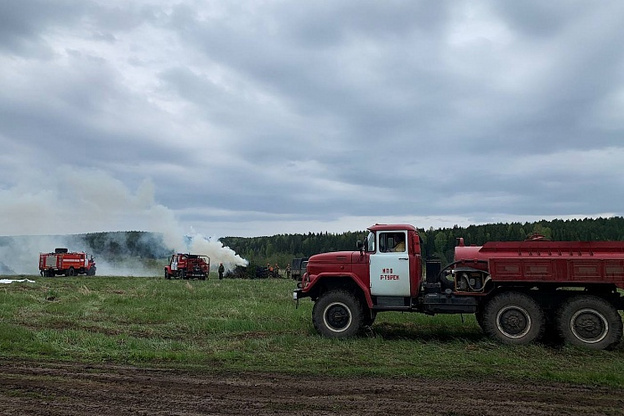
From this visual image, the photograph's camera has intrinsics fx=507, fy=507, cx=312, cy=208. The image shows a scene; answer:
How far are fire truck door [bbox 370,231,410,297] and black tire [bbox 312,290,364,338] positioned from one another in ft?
2.01

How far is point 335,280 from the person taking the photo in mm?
12570

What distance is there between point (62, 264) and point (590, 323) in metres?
49.9

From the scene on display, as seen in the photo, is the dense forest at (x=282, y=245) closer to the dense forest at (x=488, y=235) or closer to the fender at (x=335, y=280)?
the dense forest at (x=488, y=235)

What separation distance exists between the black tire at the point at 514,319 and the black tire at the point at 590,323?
1.63ft

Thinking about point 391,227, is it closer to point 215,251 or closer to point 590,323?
point 590,323

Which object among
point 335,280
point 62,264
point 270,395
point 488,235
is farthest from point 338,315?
point 488,235

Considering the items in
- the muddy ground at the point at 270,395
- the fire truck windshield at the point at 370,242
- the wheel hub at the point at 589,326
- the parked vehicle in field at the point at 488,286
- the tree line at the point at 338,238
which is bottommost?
the muddy ground at the point at 270,395

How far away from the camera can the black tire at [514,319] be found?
11.0m

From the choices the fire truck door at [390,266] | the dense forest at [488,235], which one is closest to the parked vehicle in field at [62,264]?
the dense forest at [488,235]

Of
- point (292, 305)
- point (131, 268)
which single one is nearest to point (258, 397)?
point (292, 305)

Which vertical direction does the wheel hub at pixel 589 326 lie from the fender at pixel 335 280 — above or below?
below

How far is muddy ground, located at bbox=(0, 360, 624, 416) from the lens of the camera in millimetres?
6520

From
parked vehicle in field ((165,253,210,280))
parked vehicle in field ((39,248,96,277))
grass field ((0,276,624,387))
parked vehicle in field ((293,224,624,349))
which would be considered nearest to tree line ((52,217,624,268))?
parked vehicle in field ((39,248,96,277))

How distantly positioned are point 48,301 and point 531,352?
1730 cm
